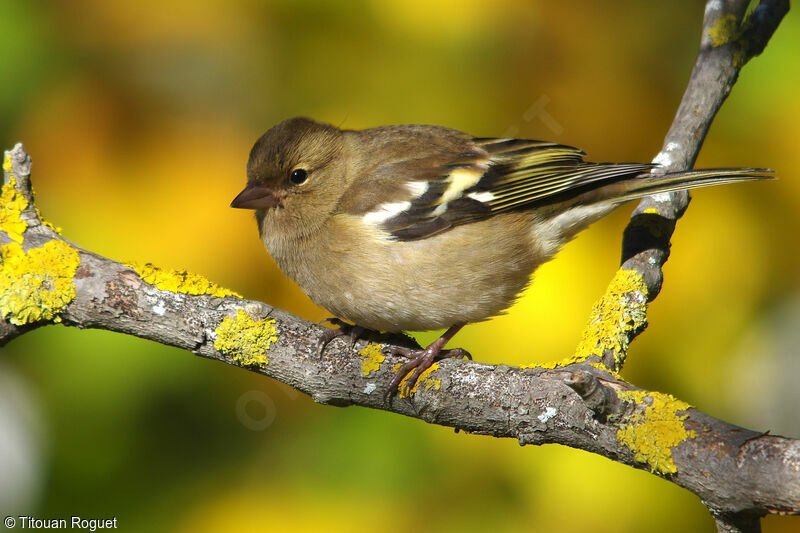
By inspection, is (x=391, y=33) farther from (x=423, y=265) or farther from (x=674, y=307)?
(x=674, y=307)

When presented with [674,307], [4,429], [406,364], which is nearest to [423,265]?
[406,364]

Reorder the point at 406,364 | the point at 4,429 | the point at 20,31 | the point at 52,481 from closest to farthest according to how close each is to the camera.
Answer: the point at 406,364 → the point at 52,481 → the point at 4,429 → the point at 20,31

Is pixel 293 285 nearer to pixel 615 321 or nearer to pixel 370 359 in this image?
pixel 370 359

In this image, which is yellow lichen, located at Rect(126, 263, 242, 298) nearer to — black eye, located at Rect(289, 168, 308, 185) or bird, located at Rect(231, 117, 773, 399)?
bird, located at Rect(231, 117, 773, 399)

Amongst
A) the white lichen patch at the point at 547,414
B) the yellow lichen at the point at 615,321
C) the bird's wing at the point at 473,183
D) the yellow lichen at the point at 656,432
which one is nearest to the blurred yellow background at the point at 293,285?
the bird's wing at the point at 473,183
